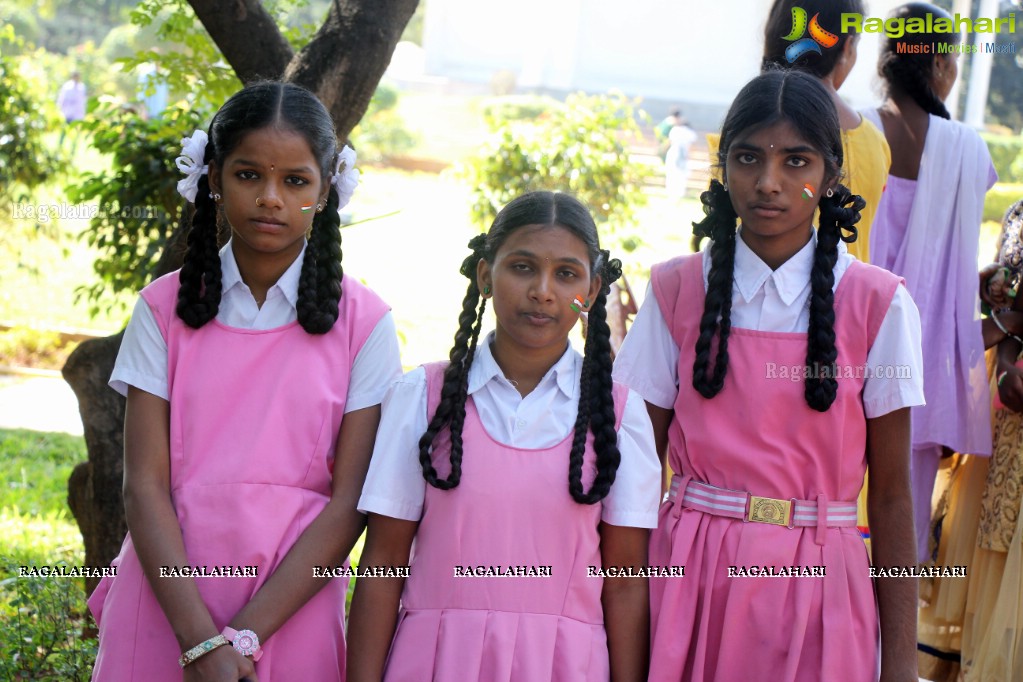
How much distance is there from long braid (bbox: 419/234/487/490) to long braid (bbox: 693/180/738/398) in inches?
17.8

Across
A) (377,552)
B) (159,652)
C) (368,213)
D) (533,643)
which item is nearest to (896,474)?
(533,643)

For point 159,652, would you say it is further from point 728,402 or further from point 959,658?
point 959,658

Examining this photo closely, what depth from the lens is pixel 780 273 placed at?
7.73 feet

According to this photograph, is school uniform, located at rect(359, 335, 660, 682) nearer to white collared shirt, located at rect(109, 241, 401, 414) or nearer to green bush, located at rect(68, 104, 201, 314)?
white collared shirt, located at rect(109, 241, 401, 414)

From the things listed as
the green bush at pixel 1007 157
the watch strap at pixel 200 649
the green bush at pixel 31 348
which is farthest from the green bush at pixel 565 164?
the green bush at pixel 1007 157

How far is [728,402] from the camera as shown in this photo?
2316mm

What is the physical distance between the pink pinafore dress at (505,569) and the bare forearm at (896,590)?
0.55 metres

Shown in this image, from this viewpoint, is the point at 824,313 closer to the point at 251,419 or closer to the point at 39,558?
the point at 251,419

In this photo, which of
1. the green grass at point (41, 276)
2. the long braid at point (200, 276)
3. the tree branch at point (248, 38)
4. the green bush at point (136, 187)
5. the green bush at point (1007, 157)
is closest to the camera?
the long braid at point (200, 276)

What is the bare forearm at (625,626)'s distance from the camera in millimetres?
2232

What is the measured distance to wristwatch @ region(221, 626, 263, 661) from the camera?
2160 mm

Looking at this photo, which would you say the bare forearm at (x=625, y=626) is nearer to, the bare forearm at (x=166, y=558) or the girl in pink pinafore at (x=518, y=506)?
the girl in pink pinafore at (x=518, y=506)

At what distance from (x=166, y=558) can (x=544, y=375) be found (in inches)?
31.7

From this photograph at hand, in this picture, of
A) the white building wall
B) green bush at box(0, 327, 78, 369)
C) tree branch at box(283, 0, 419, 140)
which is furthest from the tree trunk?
the white building wall
